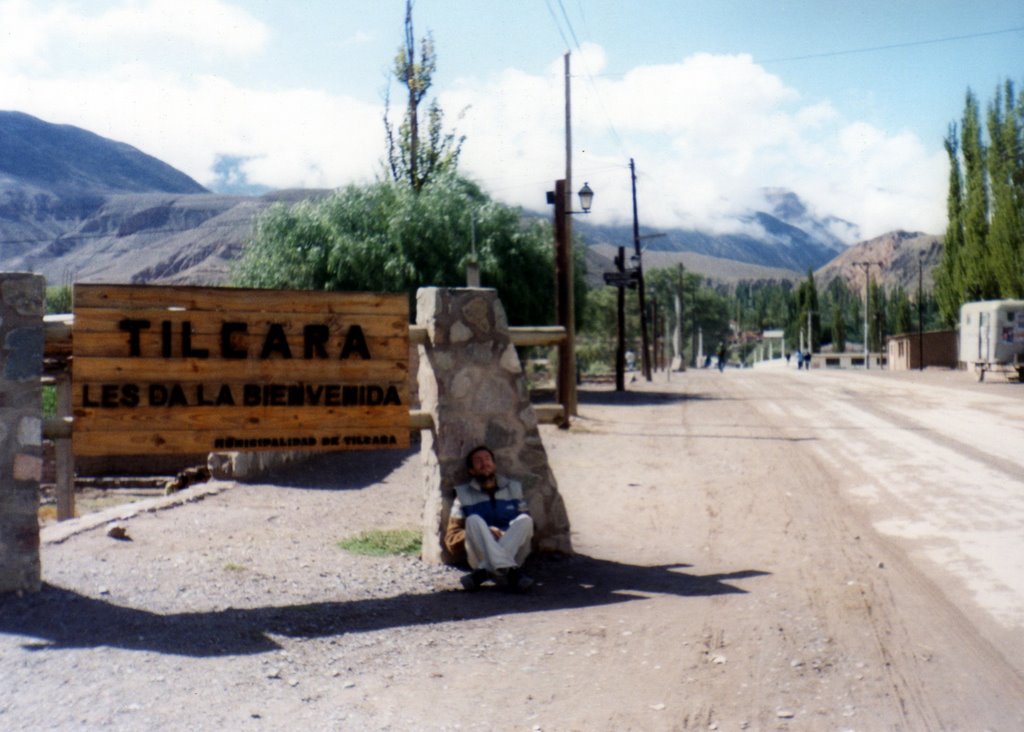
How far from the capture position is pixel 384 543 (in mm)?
8781

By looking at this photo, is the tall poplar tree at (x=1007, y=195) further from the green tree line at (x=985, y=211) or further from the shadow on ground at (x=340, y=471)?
the shadow on ground at (x=340, y=471)

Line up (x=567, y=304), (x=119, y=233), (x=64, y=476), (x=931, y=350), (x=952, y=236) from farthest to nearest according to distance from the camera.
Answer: (x=119, y=233) < (x=931, y=350) < (x=952, y=236) < (x=567, y=304) < (x=64, y=476)

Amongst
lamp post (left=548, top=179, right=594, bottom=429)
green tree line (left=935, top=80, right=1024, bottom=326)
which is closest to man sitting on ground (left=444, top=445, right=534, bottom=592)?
lamp post (left=548, top=179, right=594, bottom=429)

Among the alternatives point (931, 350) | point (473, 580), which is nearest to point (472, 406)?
point (473, 580)

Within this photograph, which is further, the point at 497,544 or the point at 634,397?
the point at 634,397

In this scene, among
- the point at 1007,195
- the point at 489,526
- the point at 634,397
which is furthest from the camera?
the point at 1007,195

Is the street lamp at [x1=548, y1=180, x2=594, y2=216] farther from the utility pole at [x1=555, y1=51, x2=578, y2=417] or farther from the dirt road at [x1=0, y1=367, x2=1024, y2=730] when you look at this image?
the dirt road at [x1=0, y1=367, x2=1024, y2=730]

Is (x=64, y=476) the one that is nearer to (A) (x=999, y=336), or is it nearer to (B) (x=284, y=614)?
(B) (x=284, y=614)

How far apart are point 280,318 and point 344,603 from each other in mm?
1962

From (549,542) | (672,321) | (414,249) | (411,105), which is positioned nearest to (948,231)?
(411,105)

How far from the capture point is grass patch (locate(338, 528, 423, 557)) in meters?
8.52

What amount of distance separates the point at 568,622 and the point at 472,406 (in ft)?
6.48

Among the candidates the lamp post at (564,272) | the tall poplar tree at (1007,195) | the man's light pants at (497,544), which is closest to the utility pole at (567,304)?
the lamp post at (564,272)

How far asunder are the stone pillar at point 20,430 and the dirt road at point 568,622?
259 mm
